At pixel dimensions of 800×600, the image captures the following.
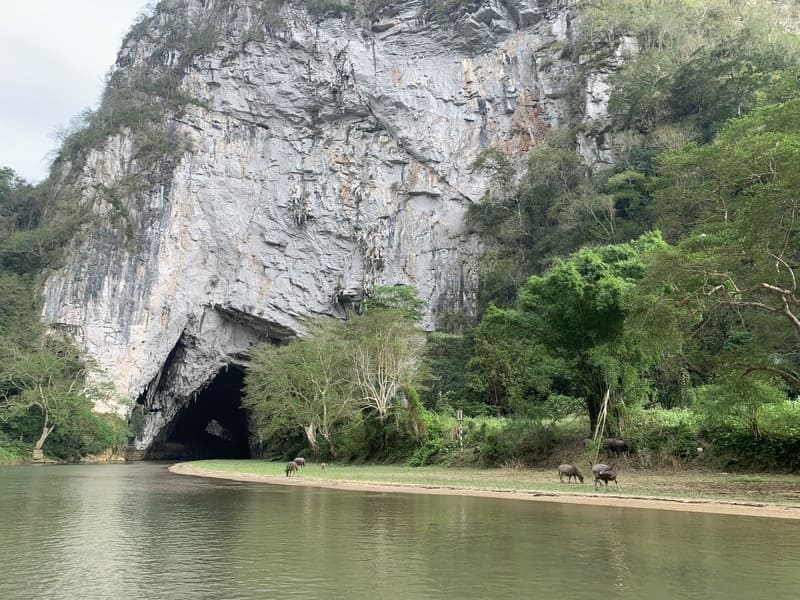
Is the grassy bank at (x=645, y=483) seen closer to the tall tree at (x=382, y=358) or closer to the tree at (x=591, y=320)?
the tree at (x=591, y=320)

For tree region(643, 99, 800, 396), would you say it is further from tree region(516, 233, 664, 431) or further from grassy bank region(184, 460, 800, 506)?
grassy bank region(184, 460, 800, 506)

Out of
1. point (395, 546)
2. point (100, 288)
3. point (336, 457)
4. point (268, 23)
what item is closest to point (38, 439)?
point (100, 288)

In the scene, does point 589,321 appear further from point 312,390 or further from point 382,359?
point 312,390

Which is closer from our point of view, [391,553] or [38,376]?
[391,553]

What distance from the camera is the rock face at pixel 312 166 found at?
141ft

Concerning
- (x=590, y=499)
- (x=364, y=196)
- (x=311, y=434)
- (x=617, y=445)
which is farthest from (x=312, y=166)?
(x=590, y=499)

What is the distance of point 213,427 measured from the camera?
191 ft

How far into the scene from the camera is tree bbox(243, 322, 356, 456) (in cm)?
2844

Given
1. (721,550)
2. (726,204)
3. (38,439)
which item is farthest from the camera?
(38,439)

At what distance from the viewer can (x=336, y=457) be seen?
28.5 metres

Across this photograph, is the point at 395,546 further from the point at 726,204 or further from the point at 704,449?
the point at 726,204

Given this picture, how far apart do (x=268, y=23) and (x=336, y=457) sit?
33.2 metres

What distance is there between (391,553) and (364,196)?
39.8 m

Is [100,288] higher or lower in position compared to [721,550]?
higher
